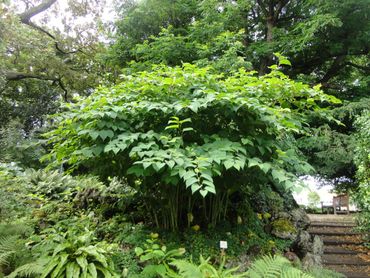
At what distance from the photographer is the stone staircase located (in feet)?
16.1

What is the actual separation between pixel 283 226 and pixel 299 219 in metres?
0.63

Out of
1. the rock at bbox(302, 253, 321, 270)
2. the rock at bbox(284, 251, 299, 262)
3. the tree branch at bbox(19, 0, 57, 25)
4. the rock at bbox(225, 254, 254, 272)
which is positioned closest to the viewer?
the rock at bbox(225, 254, 254, 272)

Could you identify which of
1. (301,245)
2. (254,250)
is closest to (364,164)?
(301,245)

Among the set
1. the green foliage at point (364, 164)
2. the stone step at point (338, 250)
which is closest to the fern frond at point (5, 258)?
the green foliage at point (364, 164)

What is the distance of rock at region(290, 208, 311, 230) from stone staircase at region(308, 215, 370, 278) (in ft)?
2.43

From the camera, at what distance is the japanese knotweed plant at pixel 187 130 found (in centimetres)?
268

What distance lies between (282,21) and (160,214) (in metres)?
6.43

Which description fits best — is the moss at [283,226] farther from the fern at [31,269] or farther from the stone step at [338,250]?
the fern at [31,269]

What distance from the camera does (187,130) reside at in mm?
2928

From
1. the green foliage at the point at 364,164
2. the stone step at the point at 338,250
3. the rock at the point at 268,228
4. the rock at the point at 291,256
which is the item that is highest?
the green foliage at the point at 364,164

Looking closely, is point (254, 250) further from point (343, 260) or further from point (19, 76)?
point (19, 76)

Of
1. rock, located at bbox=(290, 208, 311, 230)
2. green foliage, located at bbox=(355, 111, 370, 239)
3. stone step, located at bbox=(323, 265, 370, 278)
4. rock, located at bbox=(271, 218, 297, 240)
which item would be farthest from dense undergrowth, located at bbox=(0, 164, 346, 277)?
green foliage, located at bbox=(355, 111, 370, 239)

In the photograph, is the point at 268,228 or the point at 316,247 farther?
the point at 316,247

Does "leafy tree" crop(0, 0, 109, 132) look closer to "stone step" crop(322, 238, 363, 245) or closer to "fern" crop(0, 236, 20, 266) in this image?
"fern" crop(0, 236, 20, 266)
